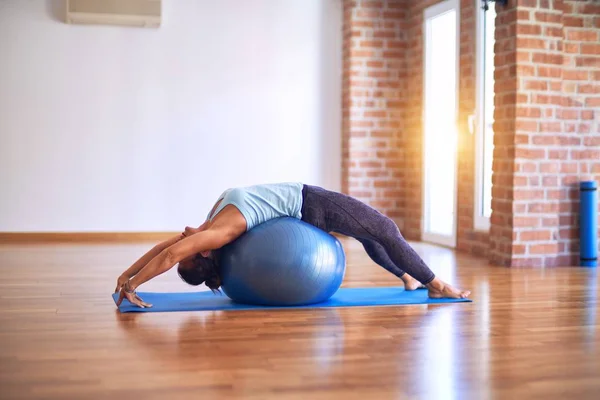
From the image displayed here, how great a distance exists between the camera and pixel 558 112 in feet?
18.6

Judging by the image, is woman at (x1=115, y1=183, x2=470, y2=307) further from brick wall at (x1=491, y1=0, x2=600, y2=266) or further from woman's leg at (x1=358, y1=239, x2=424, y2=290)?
brick wall at (x1=491, y1=0, x2=600, y2=266)

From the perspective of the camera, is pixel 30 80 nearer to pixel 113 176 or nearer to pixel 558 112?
pixel 113 176

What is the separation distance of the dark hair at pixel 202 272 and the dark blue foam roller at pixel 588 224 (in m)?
2.82

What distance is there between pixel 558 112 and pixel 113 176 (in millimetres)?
3768

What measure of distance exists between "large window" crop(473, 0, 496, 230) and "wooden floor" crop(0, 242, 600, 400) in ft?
5.48

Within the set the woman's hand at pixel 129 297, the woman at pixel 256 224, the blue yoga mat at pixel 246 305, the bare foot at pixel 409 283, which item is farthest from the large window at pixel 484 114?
the woman's hand at pixel 129 297

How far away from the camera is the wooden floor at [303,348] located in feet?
8.31

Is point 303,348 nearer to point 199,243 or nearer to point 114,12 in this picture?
point 199,243

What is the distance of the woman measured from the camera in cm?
379

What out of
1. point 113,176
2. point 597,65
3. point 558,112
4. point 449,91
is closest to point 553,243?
point 558,112

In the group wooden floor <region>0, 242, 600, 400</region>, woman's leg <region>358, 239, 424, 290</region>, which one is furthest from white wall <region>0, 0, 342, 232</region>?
woman's leg <region>358, 239, 424, 290</region>

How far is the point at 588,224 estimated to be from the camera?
18.4 feet

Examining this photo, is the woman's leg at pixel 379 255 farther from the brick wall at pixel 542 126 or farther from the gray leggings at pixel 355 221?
the brick wall at pixel 542 126

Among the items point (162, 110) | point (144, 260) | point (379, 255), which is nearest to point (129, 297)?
point (144, 260)
